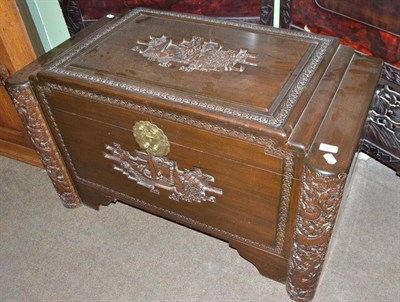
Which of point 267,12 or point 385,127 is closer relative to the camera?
point 385,127

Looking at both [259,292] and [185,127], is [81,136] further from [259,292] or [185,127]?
[259,292]

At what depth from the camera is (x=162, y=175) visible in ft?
4.38

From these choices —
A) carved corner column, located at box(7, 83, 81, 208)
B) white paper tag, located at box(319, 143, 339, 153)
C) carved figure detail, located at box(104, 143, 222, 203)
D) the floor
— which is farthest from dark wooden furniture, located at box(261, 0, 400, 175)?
carved corner column, located at box(7, 83, 81, 208)

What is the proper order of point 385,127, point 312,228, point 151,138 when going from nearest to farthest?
point 312,228
point 151,138
point 385,127

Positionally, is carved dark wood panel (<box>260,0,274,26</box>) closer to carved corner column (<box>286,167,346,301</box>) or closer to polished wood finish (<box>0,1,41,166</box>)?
carved corner column (<box>286,167,346,301</box>)

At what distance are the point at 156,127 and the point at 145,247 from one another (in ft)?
1.89

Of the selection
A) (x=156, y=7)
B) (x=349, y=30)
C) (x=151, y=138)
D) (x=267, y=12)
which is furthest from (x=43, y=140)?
(x=349, y=30)

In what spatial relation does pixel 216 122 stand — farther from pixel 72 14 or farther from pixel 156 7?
pixel 72 14

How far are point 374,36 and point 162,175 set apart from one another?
0.81 meters

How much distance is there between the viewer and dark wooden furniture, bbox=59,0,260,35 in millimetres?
1575

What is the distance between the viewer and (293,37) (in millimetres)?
1373

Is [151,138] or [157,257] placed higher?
[151,138]

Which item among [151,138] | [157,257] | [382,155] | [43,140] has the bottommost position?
[157,257]

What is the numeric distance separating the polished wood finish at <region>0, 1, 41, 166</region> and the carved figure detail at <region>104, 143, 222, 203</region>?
0.60m
